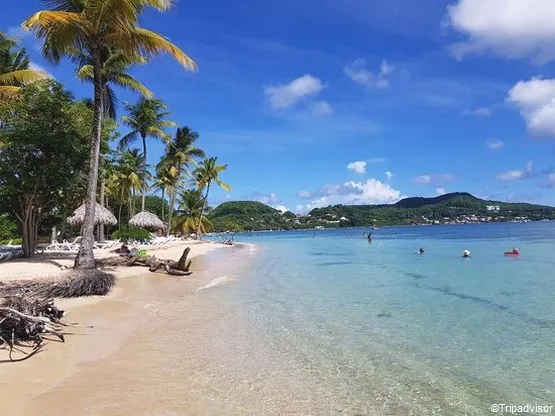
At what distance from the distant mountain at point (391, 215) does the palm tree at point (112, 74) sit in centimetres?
12420

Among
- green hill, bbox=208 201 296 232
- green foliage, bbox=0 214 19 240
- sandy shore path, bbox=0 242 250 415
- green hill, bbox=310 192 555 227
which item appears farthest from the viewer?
green hill, bbox=310 192 555 227

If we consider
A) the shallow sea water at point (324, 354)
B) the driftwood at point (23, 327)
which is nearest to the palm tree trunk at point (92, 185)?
the shallow sea water at point (324, 354)

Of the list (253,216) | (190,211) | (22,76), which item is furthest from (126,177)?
(253,216)

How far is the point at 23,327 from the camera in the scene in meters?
7.87

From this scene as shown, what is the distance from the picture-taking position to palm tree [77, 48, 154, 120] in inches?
679

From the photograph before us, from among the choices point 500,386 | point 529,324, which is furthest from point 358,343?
point 529,324

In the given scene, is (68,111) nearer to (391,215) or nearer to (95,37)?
(95,37)

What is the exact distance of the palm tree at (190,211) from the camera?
57.3 metres

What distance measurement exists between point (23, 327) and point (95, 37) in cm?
1018

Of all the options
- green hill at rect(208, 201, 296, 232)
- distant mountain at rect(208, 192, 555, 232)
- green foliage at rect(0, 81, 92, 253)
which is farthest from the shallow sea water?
distant mountain at rect(208, 192, 555, 232)

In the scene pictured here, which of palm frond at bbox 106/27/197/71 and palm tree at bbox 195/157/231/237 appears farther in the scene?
palm tree at bbox 195/157/231/237

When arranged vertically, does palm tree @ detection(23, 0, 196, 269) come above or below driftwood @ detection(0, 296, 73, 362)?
above

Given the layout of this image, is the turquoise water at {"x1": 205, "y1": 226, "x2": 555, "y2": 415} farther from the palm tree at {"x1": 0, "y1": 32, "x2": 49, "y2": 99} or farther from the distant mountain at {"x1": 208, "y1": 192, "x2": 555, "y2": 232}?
the distant mountain at {"x1": 208, "y1": 192, "x2": 555, "y2": 232}

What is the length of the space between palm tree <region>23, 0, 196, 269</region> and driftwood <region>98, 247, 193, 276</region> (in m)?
5.07
